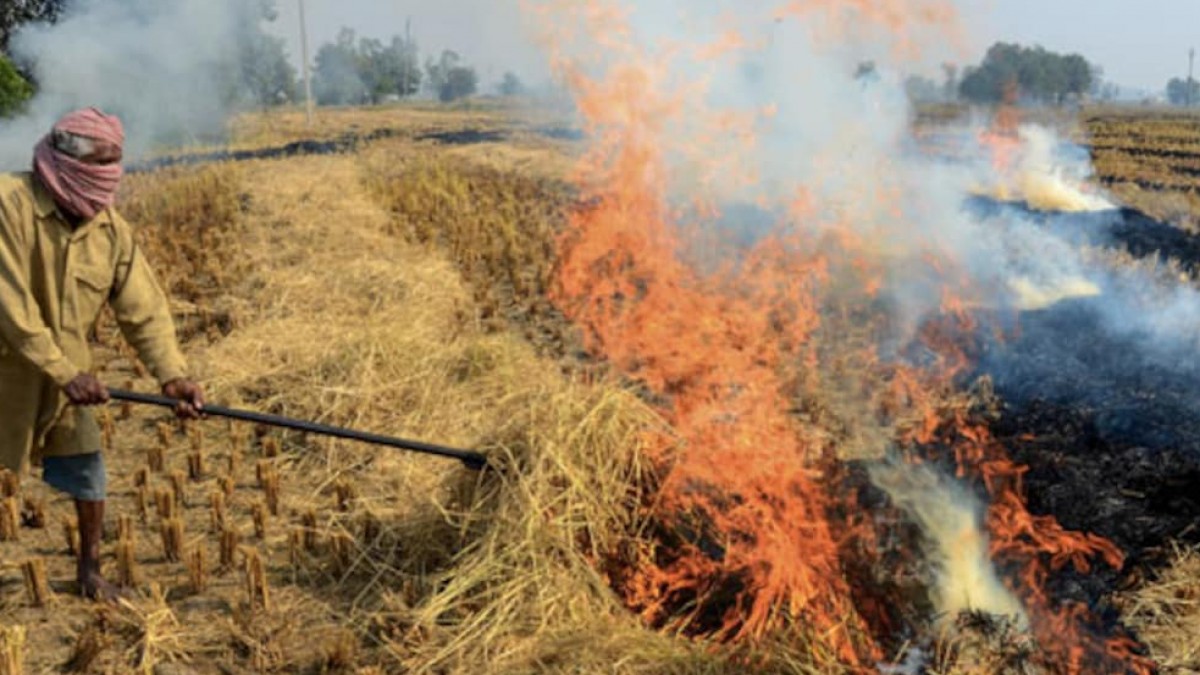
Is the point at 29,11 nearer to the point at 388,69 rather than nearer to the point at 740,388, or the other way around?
the point at 740,388

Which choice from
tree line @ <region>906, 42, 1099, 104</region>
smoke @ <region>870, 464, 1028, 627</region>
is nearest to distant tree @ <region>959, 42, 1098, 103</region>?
tree line @ <region>906, 42, 1099, 104</region>

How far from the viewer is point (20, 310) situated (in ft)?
11.1

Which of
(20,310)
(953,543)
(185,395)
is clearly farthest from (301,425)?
(953,543)

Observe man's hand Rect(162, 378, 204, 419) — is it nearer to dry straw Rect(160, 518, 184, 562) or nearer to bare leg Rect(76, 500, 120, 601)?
bare leg Rect(76, 500, 120, 601)

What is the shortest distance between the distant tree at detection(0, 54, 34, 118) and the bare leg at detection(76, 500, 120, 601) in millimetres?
8701

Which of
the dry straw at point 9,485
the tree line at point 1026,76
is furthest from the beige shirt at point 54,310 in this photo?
the tree line at point 1026,76

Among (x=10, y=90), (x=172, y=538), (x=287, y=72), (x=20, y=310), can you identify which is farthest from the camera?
(x=287, y=72)

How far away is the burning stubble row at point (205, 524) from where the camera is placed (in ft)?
13.7

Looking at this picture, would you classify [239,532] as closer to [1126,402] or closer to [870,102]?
[1126,402]

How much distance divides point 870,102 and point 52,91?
10.6 meters

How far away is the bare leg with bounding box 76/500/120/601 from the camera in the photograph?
12.9ft

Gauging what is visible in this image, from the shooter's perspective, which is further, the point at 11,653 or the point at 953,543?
the point at 953,543

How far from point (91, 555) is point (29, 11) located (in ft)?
33.0

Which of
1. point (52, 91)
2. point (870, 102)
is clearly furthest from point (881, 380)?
point (52, 91)
